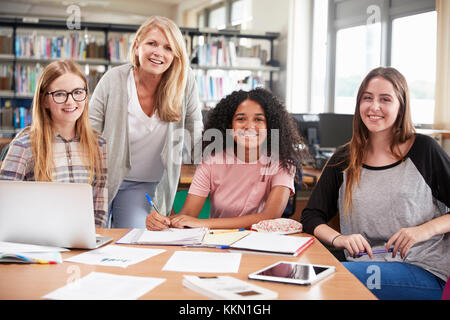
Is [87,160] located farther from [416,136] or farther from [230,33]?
[230,33]

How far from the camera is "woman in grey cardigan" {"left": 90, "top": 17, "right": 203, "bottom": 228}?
2291 millimetres

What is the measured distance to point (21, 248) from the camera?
1436 mm

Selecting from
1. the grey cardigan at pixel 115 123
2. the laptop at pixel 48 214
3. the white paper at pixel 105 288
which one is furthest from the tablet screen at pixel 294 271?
the grey cardigan at pixel 115 123

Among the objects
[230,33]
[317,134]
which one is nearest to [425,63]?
[317,134]

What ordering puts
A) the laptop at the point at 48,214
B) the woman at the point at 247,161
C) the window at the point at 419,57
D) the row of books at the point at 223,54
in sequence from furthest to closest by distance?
the row of books at the point at 223,54 < the window at the point at 419,57 < the woman at the point at 247,161 < the laptop at the point at 48,214

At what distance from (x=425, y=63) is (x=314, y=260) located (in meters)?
3.96

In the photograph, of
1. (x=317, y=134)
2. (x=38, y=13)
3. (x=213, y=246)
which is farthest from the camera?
(x=38, y=13)

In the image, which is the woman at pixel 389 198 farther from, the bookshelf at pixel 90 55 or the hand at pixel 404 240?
the bookshelf at pixel 90 55

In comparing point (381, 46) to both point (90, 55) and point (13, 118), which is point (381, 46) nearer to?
point (90, 55)

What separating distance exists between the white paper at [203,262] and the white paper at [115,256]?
0.28ft

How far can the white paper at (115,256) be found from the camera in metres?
1.36

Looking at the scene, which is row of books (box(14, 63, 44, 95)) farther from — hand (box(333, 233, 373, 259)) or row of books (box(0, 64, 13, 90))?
hand (box(333, 233, 373, 259))

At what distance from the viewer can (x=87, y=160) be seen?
77.9 inches

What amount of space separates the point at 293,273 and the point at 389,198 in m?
0.68
